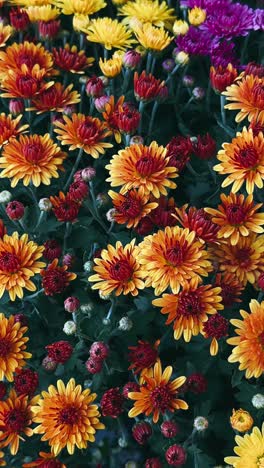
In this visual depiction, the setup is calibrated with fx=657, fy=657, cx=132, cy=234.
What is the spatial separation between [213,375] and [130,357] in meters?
0.27

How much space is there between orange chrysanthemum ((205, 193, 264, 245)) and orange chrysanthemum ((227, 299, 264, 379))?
20 cm

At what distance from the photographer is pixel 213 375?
1.79 metres

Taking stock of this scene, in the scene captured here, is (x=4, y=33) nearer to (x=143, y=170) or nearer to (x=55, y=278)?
(x=143, y=170)

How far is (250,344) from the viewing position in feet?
5.05

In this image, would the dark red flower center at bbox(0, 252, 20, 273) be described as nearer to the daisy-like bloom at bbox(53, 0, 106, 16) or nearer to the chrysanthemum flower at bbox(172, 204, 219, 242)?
the chrysanthemum flower at bbox(172, 204, 219, 242)

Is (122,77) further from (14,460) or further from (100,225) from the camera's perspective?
(14,460)

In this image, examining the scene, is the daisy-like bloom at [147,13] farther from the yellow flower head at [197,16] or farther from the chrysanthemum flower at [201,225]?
the chrysanthemum flower at [201,225]

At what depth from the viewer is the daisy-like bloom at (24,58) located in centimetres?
205

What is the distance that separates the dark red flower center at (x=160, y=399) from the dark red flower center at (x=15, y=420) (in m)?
0.31

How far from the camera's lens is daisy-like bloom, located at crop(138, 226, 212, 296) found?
1540 millimetres

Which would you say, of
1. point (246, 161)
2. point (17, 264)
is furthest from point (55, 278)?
point (246, 161)

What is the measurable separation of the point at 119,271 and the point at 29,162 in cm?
44

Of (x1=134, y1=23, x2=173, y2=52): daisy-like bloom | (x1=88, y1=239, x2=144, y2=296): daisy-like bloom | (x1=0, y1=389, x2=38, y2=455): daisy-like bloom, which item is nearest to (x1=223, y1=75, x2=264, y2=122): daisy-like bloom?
(x1=134, y1=23, x2=173, y2=52): daisy-like bloom

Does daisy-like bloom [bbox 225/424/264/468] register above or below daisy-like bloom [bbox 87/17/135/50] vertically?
below
